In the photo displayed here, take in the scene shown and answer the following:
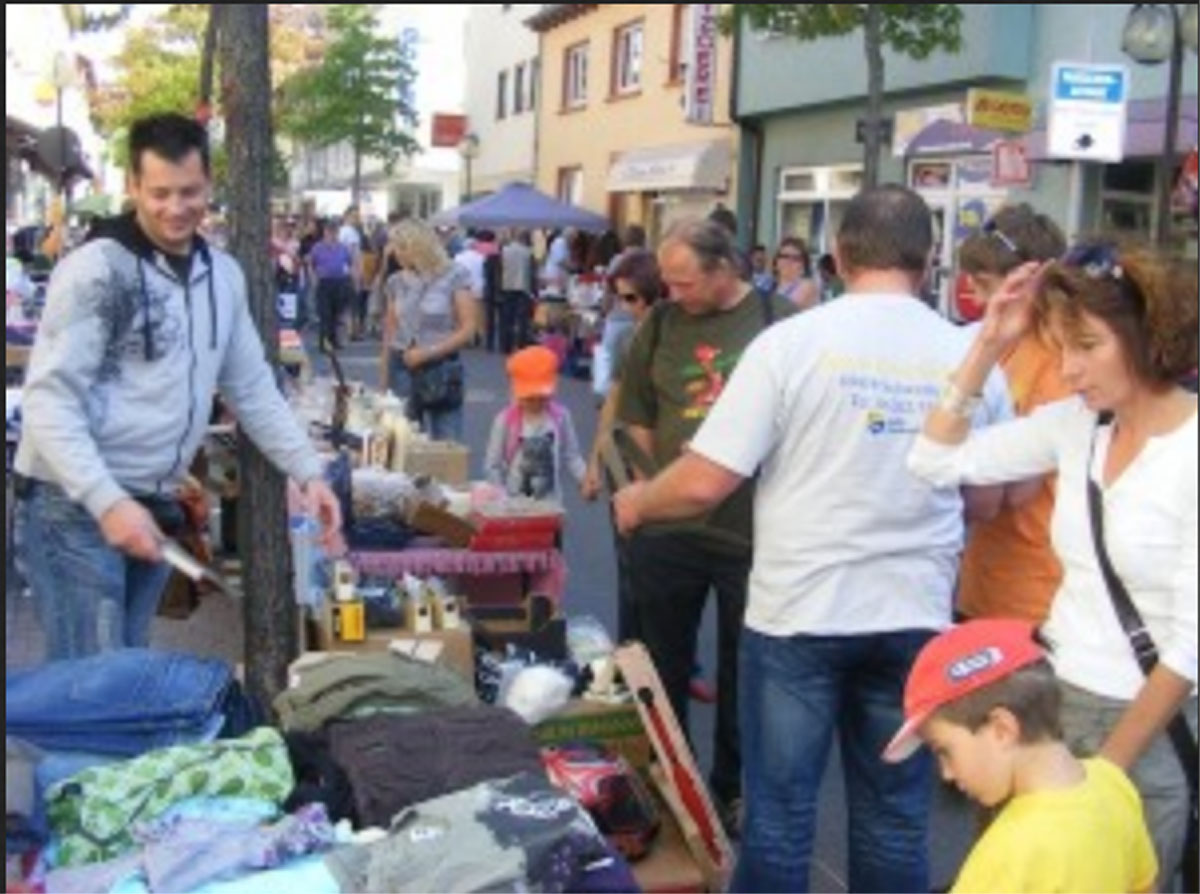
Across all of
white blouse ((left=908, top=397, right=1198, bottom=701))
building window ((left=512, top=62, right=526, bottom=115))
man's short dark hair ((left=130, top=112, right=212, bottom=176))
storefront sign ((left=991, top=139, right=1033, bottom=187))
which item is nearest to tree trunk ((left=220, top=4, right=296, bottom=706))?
man's short dark hair ((left=130, top=112, right=212, bottom=176))

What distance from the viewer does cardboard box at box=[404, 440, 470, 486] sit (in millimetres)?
7348

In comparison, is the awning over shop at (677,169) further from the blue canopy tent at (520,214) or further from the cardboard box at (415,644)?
the cardboard box at (415,644)

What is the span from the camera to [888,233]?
335 cm

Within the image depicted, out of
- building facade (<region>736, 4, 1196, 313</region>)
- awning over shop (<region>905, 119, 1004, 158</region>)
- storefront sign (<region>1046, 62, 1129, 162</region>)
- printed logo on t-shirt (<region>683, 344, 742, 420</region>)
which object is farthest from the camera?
awning over shop (<region>905, 119, 1004, 158</region>)

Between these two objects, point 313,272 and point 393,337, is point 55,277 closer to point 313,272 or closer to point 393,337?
point 393,337

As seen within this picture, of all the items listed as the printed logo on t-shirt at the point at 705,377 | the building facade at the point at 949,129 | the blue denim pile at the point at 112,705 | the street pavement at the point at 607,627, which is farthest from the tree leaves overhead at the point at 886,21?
the blue denim pile at the point at 112,705

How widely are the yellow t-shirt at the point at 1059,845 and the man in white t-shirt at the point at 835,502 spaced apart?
962mm

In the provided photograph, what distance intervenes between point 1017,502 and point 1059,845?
150cm

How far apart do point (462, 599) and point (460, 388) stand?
11.1 ft

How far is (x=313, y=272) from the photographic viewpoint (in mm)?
22531

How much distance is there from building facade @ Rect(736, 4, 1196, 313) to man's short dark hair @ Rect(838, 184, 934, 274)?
8292 millimetres

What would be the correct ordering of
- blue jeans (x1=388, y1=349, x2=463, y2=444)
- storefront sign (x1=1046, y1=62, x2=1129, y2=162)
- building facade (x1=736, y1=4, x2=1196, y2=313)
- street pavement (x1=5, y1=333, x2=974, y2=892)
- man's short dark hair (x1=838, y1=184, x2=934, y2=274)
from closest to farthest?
1. man's short dark hair (x1=838, y1=184, x2=934, y2=274)
2. street pavement (x1=5, y1=333, x2=974, y2=892)
3. blue jeans (x1=388, y1=349, x2=463, y2=444)
4. storefront sign (x1=1046, y1=62, x2=1129, y2=162)
5. building facade (x1=736, y1=4, x2=1196, y2=313)

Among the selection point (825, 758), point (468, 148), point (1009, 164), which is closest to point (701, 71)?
point (1009, 164)

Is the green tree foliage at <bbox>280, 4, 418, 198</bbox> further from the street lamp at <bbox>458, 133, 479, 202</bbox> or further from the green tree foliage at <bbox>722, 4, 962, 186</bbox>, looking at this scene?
the green tree foliage at <bbox>722, 4, 962, 186</bbox>
